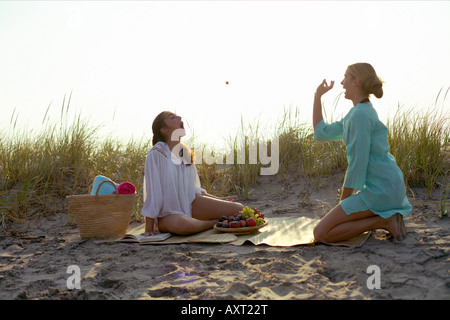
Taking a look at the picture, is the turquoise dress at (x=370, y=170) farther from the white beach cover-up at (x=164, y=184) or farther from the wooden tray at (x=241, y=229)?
the white beach cover-up at (x=164, y=184)

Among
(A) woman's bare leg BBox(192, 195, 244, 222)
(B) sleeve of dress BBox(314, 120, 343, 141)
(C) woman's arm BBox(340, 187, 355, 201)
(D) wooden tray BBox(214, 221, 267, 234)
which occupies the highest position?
(B) sleeve of dress BBox(314, 120, 343, 141)

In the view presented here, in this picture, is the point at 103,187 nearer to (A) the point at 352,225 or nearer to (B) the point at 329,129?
(B) the point at 329,129

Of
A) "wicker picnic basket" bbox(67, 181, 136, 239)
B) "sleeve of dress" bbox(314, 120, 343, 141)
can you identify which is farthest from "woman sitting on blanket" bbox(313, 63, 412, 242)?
"wicker picnic basket" bbox(67, 181, 136, 239)

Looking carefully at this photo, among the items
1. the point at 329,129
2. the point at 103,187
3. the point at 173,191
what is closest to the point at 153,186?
the point at 173,191

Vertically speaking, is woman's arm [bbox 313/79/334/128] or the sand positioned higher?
woman's arm [bbox 313/79/334/128]

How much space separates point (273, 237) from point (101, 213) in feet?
6.23

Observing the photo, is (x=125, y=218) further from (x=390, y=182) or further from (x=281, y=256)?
(x=390, y=182)

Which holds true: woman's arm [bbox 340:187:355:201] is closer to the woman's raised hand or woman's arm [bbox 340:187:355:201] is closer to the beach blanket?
the beach blanket

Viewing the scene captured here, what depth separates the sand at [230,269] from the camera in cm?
263

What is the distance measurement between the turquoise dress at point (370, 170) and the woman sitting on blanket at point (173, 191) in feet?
5.69

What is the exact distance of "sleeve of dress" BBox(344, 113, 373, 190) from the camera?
11.8 feet

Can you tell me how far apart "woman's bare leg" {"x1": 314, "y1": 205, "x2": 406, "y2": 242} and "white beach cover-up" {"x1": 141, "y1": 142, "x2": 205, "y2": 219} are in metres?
Result: 1.66

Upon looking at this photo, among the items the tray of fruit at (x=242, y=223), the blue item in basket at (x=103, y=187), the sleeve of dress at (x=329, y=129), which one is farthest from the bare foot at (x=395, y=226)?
the blue item in basket at (x=103, y=187)

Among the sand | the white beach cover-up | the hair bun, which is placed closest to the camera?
the sand
